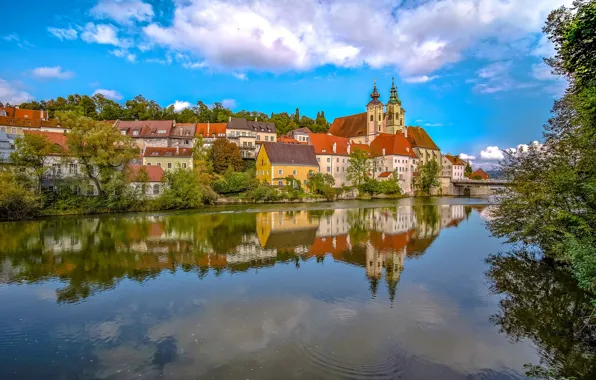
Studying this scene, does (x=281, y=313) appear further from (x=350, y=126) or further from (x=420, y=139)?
(x=420, y=139)

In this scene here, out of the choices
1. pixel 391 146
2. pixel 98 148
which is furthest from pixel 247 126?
pixel 98 148

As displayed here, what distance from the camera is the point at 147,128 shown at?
63156mm

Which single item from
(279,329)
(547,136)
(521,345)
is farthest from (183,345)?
(547,136)

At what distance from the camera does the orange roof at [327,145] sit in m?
65.4

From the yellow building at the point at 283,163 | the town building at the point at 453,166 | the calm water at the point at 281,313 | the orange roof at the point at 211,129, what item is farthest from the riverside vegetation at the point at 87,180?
the town building at the point at 453,166

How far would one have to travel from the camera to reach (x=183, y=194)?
39.9 metres

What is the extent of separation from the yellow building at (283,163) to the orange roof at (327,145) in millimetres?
6023

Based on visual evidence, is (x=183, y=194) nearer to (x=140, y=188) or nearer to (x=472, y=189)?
(x=140, y=188)

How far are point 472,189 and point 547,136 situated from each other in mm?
74336

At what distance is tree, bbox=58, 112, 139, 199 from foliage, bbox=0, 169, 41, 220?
5.98m

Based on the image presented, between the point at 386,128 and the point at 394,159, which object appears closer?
the point at 394,159

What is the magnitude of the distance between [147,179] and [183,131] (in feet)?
87.2

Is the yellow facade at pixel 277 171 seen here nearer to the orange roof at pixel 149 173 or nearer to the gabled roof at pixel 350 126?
the orange roof at pixel 149 173

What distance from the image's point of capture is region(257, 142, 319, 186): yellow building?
54.5 m
